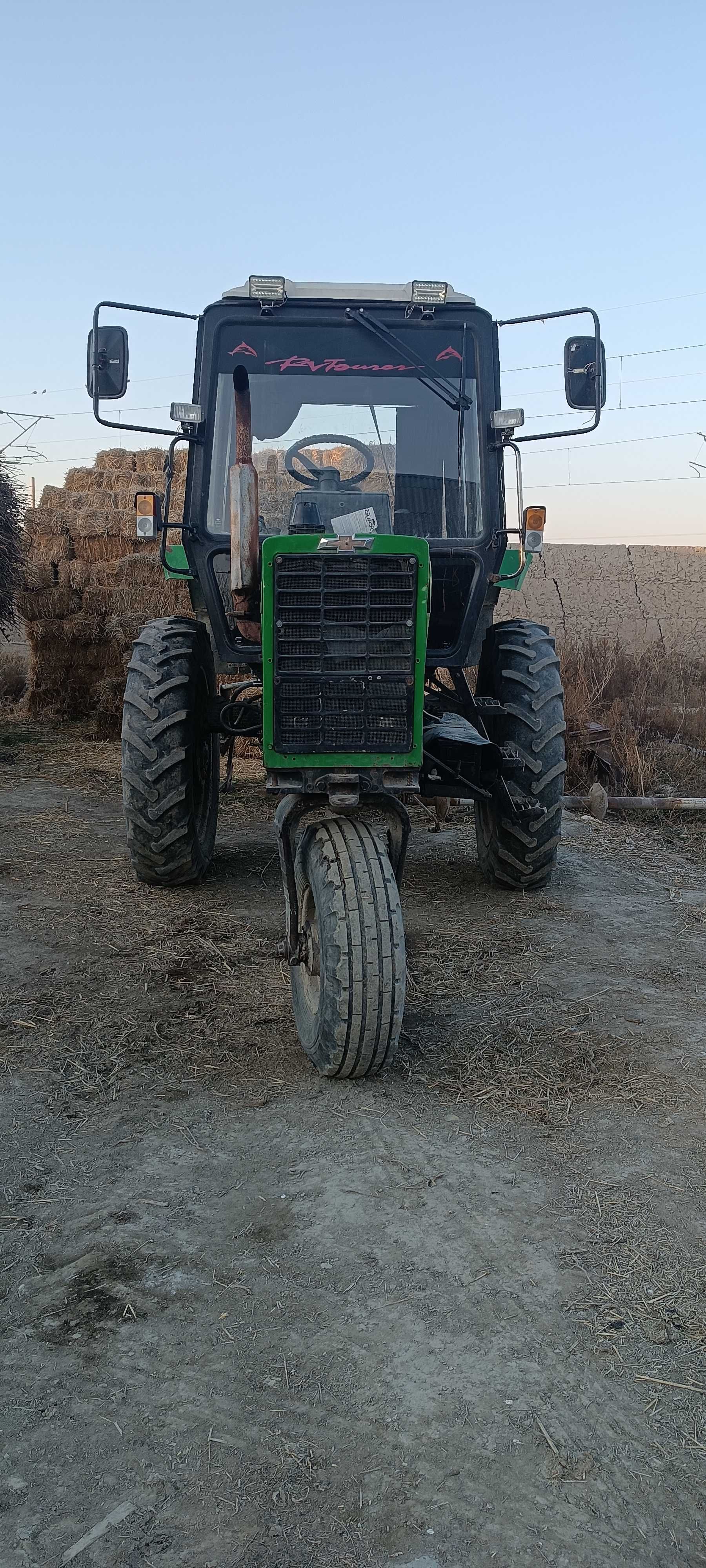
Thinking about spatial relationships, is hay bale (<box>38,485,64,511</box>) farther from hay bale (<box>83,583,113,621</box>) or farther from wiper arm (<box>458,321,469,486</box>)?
wiper arm (<box>458,321,469,486</box>)

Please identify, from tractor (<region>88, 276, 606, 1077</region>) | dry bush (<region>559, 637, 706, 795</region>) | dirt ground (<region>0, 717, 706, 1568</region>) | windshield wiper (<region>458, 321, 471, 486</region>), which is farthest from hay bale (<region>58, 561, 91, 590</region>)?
dirt ground (<region>0, 717, 706, 1568</region>)

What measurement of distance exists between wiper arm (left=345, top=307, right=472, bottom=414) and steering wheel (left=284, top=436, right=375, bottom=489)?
0.41 meters

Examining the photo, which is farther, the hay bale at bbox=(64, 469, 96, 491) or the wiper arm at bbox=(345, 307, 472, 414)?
the hay bale at bbox=(64, 469, 96, 491)

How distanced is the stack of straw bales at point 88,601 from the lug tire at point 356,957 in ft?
28.3

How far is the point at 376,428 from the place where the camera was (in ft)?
18.0

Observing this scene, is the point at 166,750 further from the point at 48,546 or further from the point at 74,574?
the point at 48,546

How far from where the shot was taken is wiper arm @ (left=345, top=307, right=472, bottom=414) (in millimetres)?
5406

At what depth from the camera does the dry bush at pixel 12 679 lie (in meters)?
15.2

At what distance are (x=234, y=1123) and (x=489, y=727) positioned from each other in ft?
9.85

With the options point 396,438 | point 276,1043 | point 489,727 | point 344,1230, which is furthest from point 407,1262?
point 396,438

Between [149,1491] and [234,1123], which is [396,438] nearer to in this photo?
[234,1123]

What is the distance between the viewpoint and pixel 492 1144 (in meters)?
3.19

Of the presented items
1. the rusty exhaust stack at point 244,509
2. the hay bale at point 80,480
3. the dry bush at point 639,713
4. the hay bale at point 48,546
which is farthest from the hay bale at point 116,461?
the rusty exhaust stack at point 244,509

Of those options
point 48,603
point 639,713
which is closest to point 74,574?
point 48,603
